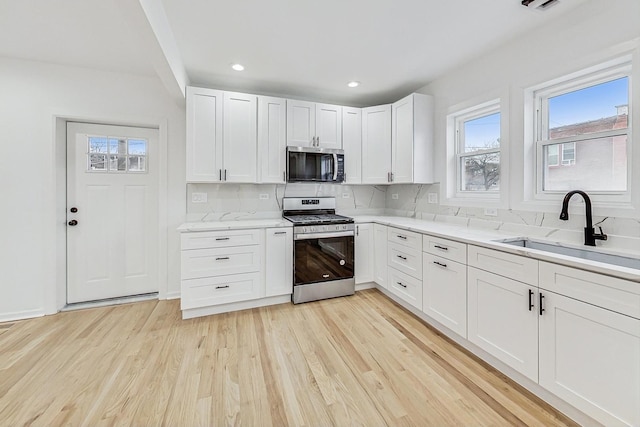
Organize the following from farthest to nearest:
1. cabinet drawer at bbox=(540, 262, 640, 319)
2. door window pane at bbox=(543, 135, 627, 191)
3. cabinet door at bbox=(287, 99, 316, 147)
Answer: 1. cabinet door at bbox=(287, 99, 316, 147)
2. door window pane at bbox=(543, 135, 627, 191)
3. cabinet drawer at bbox=(540, 262, 640, 319)

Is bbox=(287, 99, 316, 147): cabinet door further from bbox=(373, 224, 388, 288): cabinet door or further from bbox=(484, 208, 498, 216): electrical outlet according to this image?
bbox=(484, 208, 498, 216): electrical outlet

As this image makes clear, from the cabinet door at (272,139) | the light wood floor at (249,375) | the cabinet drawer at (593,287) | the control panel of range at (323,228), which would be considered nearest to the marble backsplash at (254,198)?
the cabinet door at (272,139)

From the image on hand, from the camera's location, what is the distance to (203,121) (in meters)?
2.88

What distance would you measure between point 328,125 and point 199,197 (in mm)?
1806

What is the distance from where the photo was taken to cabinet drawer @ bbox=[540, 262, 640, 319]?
1205 millimetres

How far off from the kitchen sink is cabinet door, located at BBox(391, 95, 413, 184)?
1317 mm

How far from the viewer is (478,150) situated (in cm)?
278

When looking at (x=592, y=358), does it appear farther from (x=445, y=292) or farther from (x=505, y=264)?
(x=445, y=292)

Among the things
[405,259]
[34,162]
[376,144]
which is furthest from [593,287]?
[34,162]

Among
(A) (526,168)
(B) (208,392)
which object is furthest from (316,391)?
(A) (526,168)

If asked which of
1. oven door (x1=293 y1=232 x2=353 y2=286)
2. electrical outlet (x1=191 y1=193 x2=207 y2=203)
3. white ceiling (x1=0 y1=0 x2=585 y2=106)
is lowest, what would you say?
oven door (x1=293 y1=232 x2=353 y2=286)

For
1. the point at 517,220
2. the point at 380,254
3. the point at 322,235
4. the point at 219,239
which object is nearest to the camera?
the point at 517,220

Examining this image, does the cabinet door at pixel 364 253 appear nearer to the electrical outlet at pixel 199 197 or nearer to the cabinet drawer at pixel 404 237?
the cabinet drawer at pixel 404 237

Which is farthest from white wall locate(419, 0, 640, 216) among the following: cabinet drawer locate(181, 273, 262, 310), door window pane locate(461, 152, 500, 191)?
cabinet drawer locate(181, 273, 262, 310)
